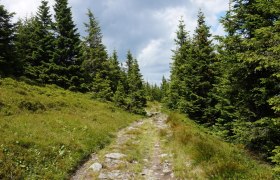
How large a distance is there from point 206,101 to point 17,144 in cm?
1899

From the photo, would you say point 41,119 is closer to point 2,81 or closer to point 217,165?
point 2,81

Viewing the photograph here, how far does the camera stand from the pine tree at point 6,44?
1097 inches

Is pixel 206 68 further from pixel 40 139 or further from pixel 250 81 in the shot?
pixel 40 139

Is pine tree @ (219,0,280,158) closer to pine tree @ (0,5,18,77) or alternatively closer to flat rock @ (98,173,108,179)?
flat rock @ (98,173,108,179)

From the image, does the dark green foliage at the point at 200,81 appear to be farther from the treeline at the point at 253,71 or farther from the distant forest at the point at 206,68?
the treeline at the point at 253,71

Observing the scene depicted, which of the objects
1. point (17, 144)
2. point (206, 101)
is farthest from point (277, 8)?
point (206, 101)

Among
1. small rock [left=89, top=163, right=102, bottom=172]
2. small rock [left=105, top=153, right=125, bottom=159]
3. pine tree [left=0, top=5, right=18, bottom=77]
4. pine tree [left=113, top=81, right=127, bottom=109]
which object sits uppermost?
pine tree [left=0, top=5, right=18, bottom=77]

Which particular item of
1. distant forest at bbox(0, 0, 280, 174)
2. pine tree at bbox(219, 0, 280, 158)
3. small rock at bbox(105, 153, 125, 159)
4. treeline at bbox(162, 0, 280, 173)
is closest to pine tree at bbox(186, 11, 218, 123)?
distant forest at bbox(0, 0, 280, 174)

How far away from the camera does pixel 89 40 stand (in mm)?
48844

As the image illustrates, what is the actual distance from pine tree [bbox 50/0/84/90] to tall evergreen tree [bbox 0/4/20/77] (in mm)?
6824

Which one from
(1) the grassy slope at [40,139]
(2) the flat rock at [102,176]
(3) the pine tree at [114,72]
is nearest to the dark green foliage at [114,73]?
(3) the pine tree at [114,72]

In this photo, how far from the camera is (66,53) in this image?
1458 inches

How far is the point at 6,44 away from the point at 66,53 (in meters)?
9.51

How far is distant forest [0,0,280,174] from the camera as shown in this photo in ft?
44.5
